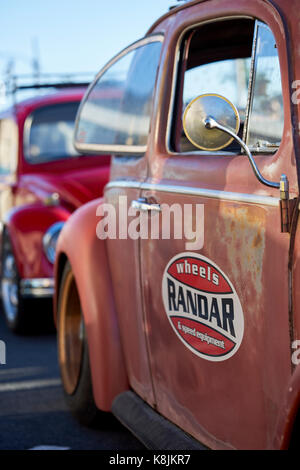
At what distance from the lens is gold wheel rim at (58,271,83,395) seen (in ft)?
13.9

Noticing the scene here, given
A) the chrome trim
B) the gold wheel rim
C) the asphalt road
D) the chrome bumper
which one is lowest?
the asphalt road

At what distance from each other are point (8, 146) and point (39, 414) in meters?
3.85

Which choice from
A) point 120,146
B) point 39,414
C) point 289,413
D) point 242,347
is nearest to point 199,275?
point 242,347

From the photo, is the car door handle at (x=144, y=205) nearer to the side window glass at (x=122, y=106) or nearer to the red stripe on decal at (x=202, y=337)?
the side window glass at (x=122, y=106)

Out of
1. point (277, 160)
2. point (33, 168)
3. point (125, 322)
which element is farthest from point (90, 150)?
point (33, 168)

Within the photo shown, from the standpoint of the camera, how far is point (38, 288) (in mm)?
6215

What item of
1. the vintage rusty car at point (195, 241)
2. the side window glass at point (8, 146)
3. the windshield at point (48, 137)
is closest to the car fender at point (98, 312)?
→ the vintage rusty car at point (195, 241)

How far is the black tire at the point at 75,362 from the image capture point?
13.0 feet

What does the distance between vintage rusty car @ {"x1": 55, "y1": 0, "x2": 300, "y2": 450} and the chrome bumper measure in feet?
6.18

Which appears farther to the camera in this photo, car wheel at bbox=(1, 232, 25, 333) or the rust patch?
car wheel at bbox=(1, 232, 25, 333)

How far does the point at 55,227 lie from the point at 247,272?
3938 millimetres

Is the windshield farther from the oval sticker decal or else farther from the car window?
the oval sticker decal

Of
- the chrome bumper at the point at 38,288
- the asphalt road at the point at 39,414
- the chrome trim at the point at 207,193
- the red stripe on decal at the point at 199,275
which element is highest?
the chrome trim at the point at 207,193

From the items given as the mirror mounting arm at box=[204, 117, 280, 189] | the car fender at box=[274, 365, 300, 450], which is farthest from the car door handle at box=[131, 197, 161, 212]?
the car fender at box=[274, 365, 300, 450]
